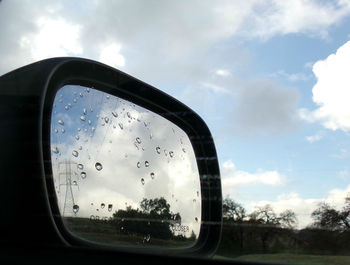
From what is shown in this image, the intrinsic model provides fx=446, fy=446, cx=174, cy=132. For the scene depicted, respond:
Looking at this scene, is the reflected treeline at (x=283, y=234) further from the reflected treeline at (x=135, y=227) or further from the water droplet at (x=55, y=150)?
the water droplet at (x=55, y=150)

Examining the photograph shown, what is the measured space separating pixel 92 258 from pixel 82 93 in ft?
4.43

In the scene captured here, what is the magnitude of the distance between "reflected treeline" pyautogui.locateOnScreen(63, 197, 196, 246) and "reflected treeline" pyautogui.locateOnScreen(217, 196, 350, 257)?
0.52 metres

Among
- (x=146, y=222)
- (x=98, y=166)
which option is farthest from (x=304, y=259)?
(x=98, y=166)

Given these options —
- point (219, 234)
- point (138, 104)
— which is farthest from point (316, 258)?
point (138, 104)

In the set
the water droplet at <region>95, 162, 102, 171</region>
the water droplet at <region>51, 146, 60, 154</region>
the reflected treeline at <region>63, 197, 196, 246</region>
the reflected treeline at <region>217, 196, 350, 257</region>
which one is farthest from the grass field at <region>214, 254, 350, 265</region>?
the water droplet at <region>51, 146, 60, 154</region>

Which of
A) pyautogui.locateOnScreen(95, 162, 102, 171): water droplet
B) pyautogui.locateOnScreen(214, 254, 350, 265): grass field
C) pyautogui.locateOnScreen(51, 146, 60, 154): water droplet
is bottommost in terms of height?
pyautogui.locateOnScreen(214, 254, 350, 265): grass field

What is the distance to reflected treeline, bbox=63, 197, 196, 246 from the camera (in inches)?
96.8

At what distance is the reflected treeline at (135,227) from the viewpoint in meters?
2.46

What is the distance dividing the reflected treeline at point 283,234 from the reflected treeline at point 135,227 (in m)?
0.52

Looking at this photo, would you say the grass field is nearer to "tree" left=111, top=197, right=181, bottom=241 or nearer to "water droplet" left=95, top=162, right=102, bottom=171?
"tree" left=111, top=197, right=181, bottom=241

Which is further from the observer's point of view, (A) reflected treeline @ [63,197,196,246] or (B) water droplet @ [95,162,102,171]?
(B) water droplet @ [95,162,102,171]

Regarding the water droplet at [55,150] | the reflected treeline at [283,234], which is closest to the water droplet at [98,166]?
the water droplet at [55,150]

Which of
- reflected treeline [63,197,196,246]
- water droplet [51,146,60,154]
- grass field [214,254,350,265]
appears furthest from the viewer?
water droplet [51,146,60,154]

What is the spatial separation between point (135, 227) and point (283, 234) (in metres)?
1.01
